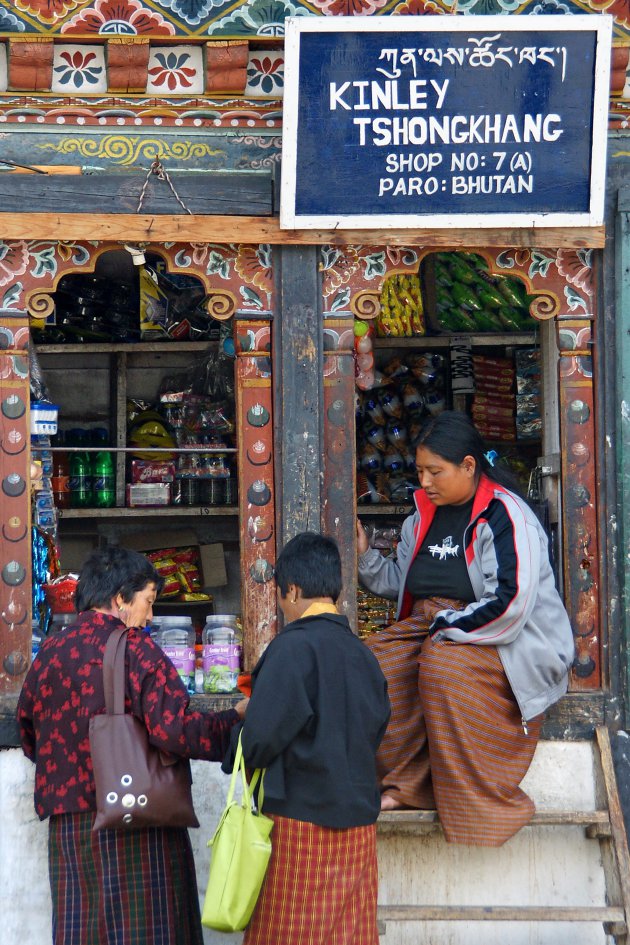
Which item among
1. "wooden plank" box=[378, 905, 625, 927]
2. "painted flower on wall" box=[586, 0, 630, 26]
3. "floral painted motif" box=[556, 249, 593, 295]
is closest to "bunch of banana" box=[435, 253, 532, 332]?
"floral painted motif" box=[556, 249, 593, 295]

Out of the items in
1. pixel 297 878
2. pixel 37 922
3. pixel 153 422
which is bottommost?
pixel 37 922

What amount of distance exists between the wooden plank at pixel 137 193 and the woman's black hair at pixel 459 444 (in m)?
1.05

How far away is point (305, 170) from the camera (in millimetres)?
4602

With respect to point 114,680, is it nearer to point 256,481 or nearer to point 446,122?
point 256,481

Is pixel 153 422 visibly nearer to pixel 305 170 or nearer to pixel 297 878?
pixel 305 170

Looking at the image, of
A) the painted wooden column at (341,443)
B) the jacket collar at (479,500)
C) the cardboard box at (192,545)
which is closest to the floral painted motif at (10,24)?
the painted wooden column at (341,443)

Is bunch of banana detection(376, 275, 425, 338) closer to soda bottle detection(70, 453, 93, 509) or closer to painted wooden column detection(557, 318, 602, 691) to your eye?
painted wooden column detection(557, 318, 602, 691)

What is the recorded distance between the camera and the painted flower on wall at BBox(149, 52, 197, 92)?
4688mm

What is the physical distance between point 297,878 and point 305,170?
98.6 inches

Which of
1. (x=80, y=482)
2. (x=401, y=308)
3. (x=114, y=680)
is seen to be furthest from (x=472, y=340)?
(x=114, y=680)

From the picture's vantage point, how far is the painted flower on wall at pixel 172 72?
469 centimetres

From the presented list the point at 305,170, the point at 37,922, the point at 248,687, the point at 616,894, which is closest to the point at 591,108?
the point at 305,170

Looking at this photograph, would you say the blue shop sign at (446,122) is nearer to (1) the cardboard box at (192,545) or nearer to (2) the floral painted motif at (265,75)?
(2) the floral painted motif at (265,75)

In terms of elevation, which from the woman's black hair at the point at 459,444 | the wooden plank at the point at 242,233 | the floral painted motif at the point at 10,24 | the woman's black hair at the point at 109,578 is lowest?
the woman's black hair at the point at 109,578
